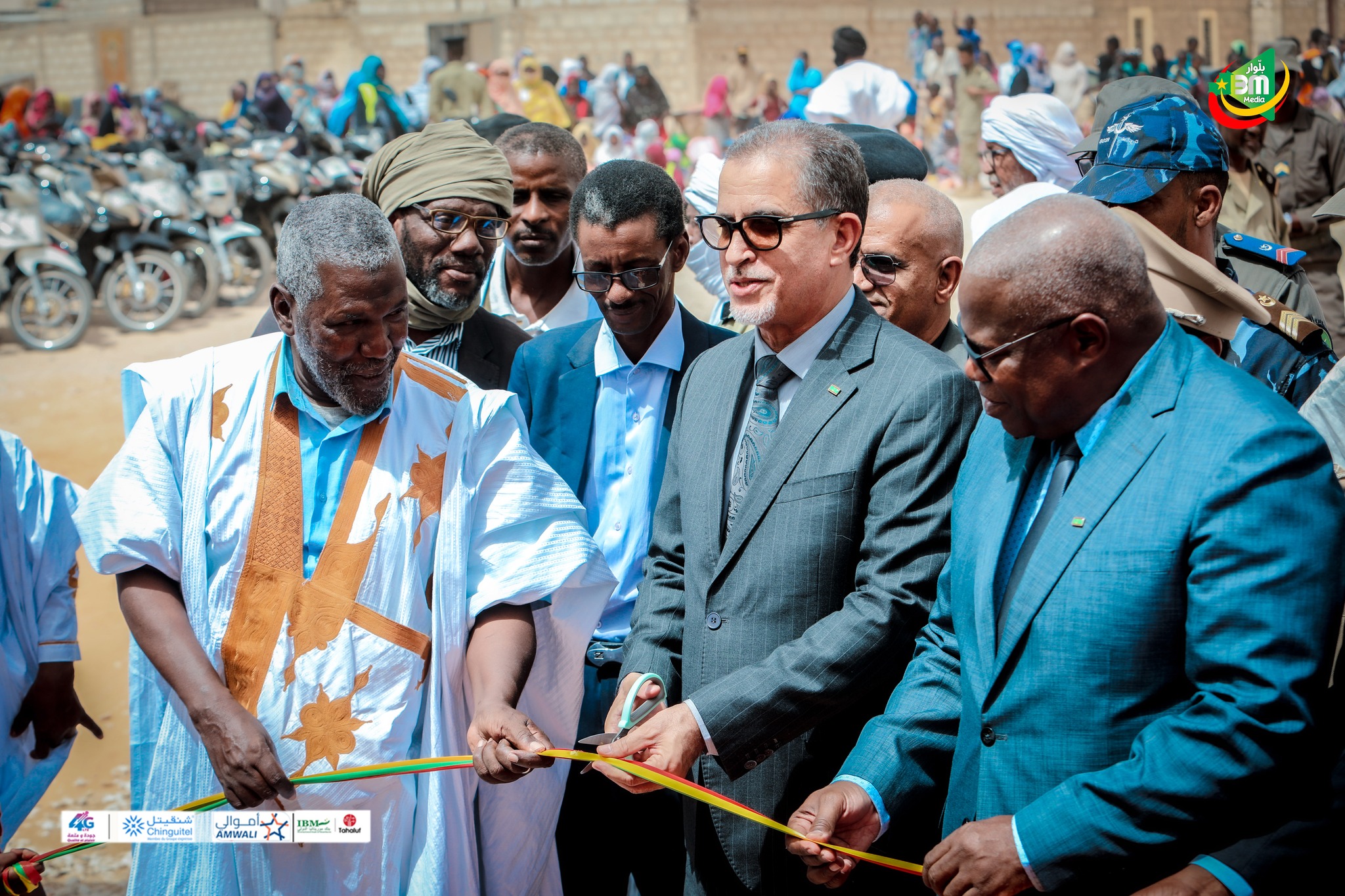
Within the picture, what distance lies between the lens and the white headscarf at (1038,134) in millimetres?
5617

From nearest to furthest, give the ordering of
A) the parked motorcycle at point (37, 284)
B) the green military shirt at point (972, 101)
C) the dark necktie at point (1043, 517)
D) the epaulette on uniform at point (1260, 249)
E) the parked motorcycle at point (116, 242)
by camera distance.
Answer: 1. the dark necktie at point (1043, 517)
2. the epaulette on uniform at point (1260, 249)
3. the parked motorcycle at point (37, 284)
4. the parked motorcycle at point (116, 242)
5. the green military shirt at point (972, 101)

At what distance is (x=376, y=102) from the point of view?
59.6ft

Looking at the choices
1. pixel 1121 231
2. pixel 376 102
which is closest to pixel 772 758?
pixel 1121 231

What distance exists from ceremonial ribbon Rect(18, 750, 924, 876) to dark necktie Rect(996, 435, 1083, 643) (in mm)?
514

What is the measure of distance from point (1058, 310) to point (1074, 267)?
7 cm

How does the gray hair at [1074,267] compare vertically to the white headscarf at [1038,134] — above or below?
below

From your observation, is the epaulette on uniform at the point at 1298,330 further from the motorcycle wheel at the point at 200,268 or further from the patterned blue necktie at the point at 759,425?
the motorcycle wheel at the point at 200,268

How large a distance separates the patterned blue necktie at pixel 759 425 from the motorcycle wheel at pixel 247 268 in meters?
11.4

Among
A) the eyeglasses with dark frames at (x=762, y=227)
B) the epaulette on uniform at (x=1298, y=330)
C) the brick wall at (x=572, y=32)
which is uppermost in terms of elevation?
the brick wall at (x=572, y=32)

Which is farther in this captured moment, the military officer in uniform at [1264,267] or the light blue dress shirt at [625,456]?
the military officer in uniform at [1264,267]

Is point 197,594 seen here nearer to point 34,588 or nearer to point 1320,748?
point 34,588

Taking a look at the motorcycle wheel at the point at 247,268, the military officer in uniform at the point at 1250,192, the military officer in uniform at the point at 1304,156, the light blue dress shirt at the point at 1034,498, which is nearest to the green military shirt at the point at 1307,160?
the military officer in uniform at the point at 1304,156

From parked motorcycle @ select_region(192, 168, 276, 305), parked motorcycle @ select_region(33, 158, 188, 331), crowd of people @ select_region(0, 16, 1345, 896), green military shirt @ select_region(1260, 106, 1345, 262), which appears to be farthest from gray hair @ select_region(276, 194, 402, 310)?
parked motorcycle @ select_region(192, 168, 276, 305)

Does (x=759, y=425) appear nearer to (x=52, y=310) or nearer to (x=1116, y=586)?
(x=1116, y=586)
